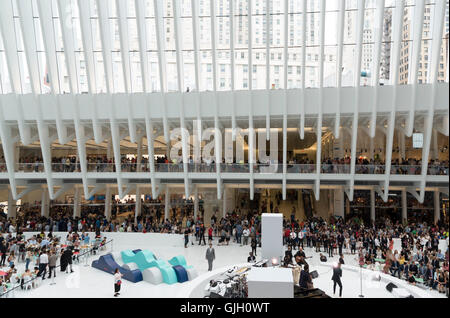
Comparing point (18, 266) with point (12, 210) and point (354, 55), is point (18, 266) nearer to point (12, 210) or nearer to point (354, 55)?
point (12, 210)

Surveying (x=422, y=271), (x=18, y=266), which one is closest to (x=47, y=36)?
(x=18, y=266)

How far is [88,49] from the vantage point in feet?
67.3

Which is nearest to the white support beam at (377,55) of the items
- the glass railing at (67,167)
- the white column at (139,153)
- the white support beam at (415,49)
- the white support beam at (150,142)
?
the white support beam at (415,49)

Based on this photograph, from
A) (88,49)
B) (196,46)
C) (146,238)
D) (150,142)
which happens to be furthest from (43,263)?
(196,46)

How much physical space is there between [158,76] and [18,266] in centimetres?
1296

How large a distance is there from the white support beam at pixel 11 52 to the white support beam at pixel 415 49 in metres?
22.9

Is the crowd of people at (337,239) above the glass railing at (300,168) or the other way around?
the other way around

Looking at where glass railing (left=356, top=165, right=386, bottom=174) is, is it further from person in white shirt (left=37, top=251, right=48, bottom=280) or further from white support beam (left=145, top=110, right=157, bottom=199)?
person in white shirt (left=37, top=251, right=48, bottom=280)

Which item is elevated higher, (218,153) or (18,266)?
(218,153)

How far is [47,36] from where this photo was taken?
66.2ft

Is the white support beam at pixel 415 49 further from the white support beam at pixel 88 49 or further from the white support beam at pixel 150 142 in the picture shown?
the white support beam at pixel 88 49

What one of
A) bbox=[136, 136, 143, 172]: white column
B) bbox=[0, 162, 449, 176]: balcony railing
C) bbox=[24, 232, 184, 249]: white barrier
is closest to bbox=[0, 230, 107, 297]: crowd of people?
bbox=[24, 232, 184, 249]: white barrier

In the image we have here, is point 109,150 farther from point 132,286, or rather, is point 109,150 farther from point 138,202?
point 132,286

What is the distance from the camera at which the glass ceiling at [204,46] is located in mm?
19703
